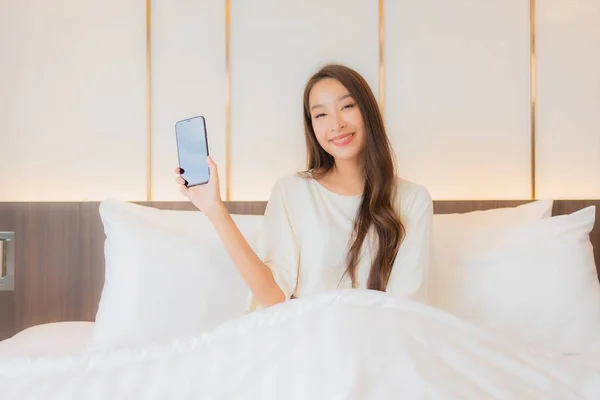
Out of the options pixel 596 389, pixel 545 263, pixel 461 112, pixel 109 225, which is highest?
pixel 461 112

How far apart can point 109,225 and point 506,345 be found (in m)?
1.10

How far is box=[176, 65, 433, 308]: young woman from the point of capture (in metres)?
1.47

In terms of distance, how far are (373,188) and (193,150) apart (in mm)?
514

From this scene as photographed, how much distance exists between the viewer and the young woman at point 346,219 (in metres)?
1.47

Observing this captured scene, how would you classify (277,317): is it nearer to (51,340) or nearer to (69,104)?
(51,340)

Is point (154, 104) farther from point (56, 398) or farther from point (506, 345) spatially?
point (506, 345)

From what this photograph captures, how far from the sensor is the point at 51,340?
1501mm

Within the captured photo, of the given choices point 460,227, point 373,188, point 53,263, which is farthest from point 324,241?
point 53,263

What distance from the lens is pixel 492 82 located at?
193 cm

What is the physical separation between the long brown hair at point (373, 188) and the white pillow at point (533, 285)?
0.67 feet

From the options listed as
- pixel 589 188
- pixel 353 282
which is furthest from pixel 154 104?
pixel 589 188

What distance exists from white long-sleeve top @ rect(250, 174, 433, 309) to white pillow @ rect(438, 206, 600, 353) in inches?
6.5

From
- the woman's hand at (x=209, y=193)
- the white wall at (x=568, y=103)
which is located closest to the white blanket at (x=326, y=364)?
the woman's hand at (x=209, y=193)

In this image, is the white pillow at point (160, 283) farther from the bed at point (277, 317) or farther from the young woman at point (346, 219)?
the young woman at point (346, 219)
